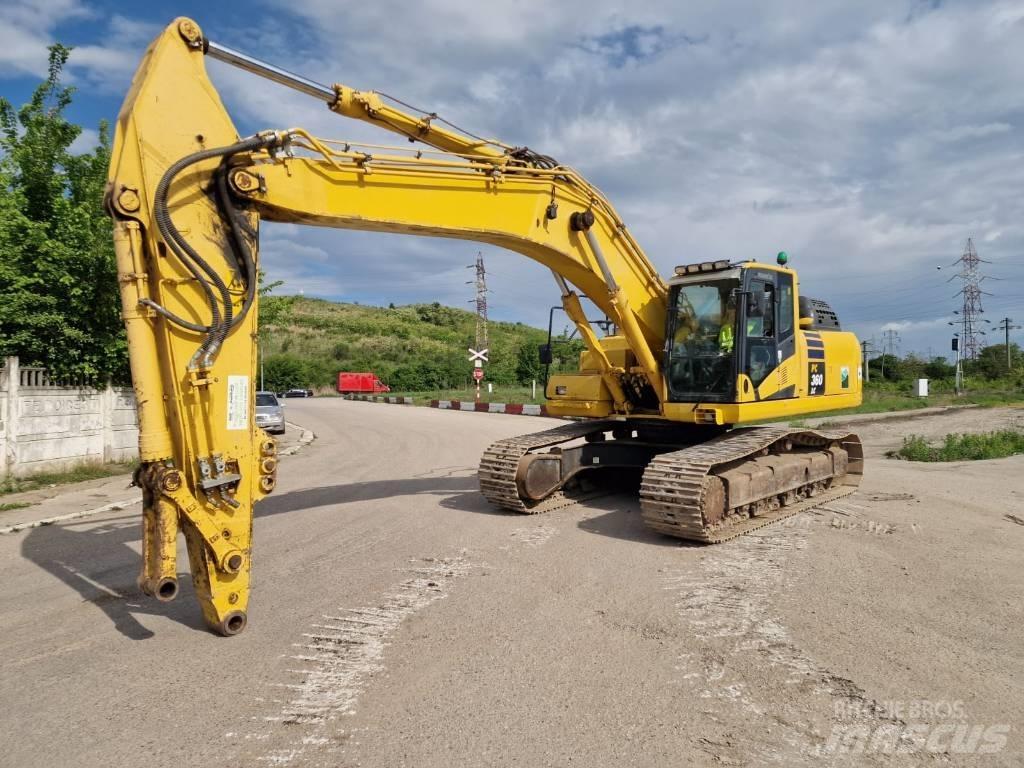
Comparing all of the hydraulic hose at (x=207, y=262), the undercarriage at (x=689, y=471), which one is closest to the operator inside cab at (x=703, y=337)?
the undercarriage at (x=689, y=471)

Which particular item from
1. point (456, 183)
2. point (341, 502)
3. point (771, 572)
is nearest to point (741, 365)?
point (771, 572)

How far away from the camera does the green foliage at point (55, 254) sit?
12016 millimetres

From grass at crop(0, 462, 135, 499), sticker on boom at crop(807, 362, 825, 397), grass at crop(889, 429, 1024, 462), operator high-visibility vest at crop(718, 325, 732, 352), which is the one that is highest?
operator high-visibility vest at crop(718, 325, 732, 352)

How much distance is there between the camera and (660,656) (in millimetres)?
4344

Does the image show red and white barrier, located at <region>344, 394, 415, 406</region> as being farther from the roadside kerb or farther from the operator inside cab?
the operator inside cab

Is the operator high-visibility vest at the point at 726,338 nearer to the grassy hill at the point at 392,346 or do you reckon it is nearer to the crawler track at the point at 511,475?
the crawler track at the point at 511,475

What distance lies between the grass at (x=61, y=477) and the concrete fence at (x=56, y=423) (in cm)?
13

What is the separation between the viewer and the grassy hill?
207ft

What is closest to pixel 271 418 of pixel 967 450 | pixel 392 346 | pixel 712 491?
pixel 712 491

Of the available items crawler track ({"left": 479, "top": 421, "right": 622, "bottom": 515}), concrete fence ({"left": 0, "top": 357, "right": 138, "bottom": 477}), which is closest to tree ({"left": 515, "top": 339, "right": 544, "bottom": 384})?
concrete fence ({"left": 0, "top": 357, "right": 138, "bottom": 477})

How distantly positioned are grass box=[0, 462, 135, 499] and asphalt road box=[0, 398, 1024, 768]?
3.42 metres

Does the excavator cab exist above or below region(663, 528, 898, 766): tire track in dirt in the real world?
above

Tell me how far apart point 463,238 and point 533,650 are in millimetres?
3949

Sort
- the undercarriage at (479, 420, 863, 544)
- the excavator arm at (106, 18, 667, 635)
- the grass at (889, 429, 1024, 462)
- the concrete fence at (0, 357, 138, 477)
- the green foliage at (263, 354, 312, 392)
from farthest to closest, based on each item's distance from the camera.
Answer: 1. the green foliage at (263, 354, 312, 392)
2. the grass at (889, 429, 1024, 462)
3. the concrete fence at (0, 357, 138, 477)
4. the undercarriage at (479, 420, 863, 544)
5. the excavator arm at (106, 18, 667, 635)
